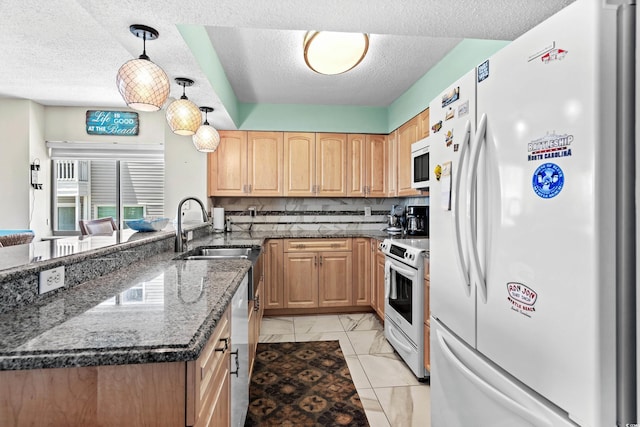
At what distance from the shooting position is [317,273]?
3805mm

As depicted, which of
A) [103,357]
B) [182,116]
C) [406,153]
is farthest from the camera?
[406,153]

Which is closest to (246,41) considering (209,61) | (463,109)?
(209,61)

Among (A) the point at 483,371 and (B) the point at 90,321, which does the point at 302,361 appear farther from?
(B) the point at 90,321

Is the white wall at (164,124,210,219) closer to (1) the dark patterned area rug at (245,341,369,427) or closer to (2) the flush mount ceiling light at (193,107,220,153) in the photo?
(2) the flush mount ceiling light at (193,107,220,153)

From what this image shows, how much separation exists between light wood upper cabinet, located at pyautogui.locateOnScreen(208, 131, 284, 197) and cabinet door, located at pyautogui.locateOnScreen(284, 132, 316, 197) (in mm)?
119

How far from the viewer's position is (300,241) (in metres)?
3.78

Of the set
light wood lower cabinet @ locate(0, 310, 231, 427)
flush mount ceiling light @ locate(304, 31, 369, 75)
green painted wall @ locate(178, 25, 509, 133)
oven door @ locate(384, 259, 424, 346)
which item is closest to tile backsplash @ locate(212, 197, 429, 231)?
green painted wall @ locate(178, 25, 509, 133)

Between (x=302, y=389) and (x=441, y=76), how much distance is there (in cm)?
268

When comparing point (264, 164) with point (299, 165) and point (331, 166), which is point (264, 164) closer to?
point (299, 165)

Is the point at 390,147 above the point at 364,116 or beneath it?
beneath

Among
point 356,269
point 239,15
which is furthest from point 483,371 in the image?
point 356,269

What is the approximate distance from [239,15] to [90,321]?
4.83 feet

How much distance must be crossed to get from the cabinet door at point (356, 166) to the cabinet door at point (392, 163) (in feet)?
0.98

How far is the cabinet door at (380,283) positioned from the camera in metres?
3.36
